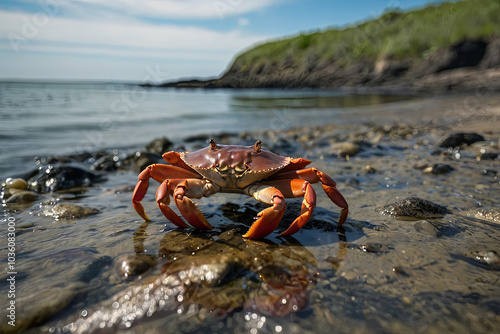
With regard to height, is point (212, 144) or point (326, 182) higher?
point (212, 144)

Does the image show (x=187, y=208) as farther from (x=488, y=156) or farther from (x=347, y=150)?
(x=488, y=156)

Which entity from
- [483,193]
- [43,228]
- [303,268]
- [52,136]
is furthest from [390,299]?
[52,136]

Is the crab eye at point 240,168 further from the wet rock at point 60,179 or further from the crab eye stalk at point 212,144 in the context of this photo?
the wet rock at point 60,179

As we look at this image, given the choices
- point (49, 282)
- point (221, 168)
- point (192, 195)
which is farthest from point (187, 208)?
point (49, 282)

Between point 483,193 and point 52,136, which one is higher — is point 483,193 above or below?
above

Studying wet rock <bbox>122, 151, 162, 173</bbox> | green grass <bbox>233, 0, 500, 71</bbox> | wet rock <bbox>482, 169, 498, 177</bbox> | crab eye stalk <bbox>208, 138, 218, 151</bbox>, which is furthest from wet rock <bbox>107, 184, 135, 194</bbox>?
green grass <bbox>233, 0, 500, 71</bbox>

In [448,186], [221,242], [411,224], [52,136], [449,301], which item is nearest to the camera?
[449,301]

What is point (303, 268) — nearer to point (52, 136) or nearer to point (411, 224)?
point (411, 224)
